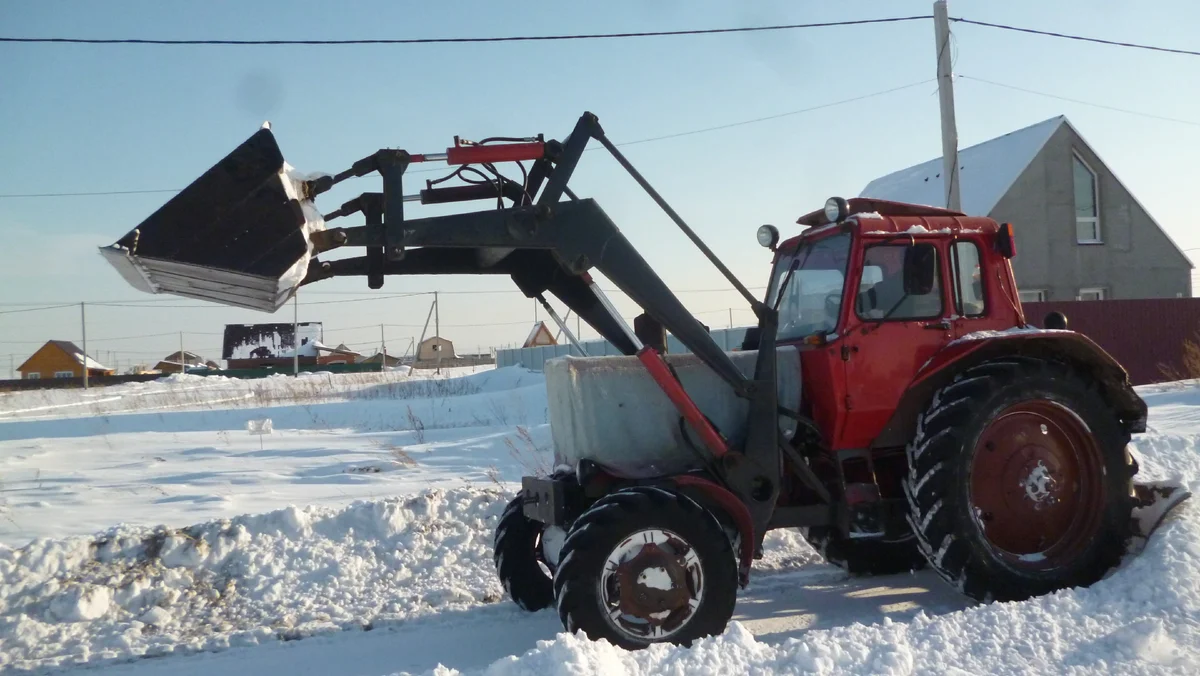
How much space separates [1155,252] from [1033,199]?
4239 millimetres

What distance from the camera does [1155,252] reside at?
2578 centimetres

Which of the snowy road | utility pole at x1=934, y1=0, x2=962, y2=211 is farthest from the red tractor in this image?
utility pole at x1=934, y1=0, x2=962, y2=211

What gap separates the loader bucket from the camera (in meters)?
4.48

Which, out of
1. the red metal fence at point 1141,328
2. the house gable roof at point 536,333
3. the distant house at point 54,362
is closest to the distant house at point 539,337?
the house gable roof at point 536,333

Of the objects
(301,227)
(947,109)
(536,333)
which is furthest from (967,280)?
(536,333)

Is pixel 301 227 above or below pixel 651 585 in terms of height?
above

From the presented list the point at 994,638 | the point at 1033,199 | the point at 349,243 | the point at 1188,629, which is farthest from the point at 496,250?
the point at 1033,199

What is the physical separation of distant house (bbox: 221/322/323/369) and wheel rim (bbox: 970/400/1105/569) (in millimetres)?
57288

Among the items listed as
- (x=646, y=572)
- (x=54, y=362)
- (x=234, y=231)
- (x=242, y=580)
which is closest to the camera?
(x=234, y=231)

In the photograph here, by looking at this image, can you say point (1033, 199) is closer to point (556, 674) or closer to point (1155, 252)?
point (1155, 252)

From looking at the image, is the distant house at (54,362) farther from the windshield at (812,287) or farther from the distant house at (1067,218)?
the windshield at (812,287)

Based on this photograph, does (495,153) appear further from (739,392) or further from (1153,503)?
(1153,503)

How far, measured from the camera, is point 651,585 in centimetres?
484

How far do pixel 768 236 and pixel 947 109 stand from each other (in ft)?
22.0
